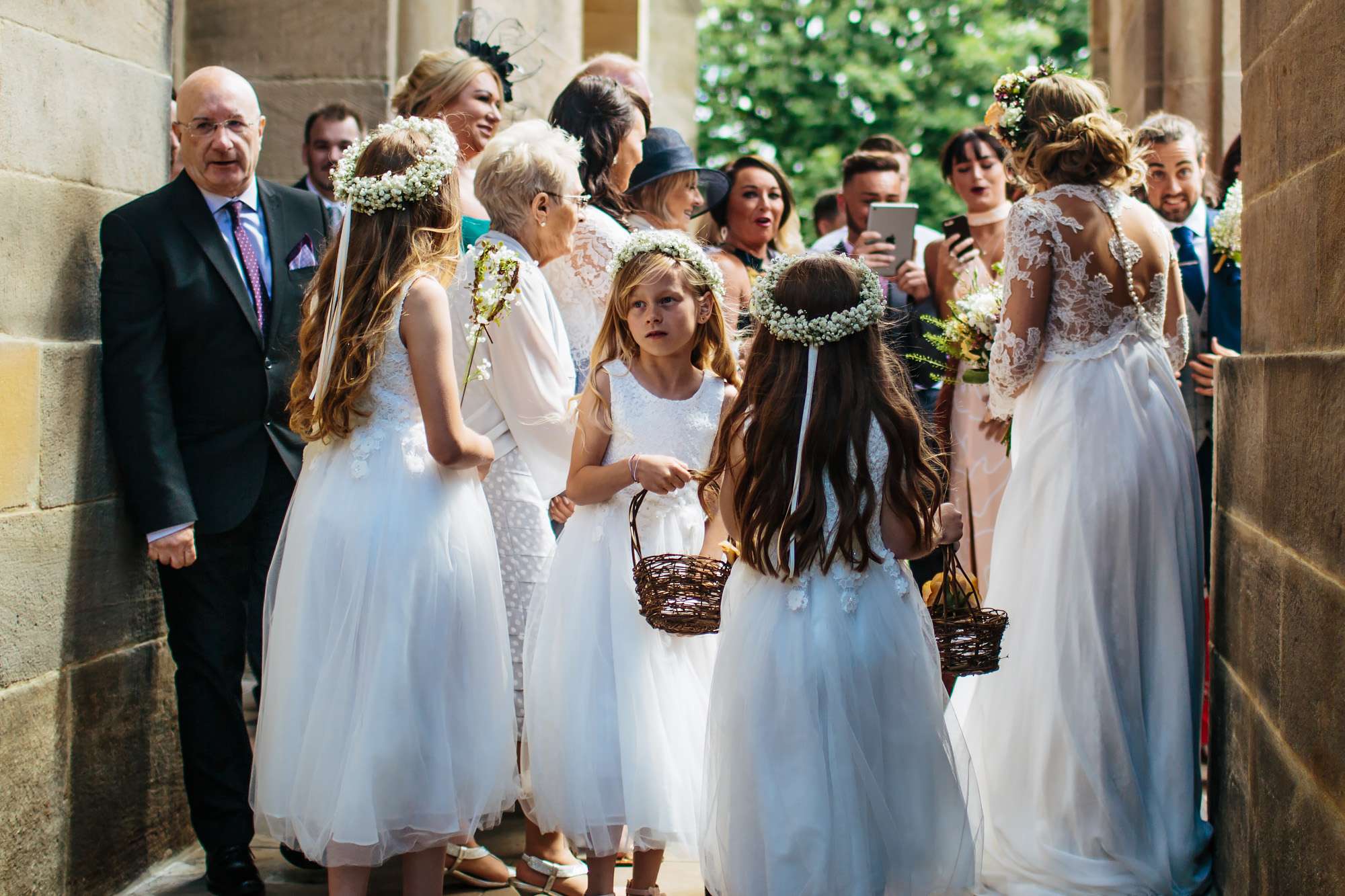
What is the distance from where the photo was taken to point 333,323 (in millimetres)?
3900

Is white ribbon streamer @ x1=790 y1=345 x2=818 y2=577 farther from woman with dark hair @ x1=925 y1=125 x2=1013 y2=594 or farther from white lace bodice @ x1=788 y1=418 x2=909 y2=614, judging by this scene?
woman with dark hair @ x1=925 y1=125 x2=1013 y2=594

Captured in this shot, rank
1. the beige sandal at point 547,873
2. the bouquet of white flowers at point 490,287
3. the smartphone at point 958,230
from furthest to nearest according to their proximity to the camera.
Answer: the smartphone at point 958,230
the beige sandal at point 547,873
the bouquet of white flowers at point 490,287

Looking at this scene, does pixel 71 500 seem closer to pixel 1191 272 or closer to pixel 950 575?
pixel 950 575

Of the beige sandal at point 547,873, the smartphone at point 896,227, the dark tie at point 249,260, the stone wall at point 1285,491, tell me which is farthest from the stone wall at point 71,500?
A: the smartphone at point 896,227

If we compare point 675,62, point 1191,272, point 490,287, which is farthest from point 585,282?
point 675,62

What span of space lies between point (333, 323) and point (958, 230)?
148 inches

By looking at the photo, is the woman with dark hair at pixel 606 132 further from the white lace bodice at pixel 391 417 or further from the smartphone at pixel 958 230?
the smartphone at pixel 958 230

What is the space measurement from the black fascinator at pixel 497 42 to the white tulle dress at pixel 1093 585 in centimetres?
302

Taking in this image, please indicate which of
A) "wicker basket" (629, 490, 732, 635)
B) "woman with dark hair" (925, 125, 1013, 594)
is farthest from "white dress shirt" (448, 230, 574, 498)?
"woman with dark hair" (925, 125, 1013, 594)

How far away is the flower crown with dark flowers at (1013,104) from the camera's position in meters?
4.64

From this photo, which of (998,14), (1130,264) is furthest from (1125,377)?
(998,14)

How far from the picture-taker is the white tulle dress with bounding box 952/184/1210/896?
168 inches

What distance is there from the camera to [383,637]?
378 cm

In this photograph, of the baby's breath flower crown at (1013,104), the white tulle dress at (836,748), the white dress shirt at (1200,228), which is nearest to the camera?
the white tulle dress at (836,748)
